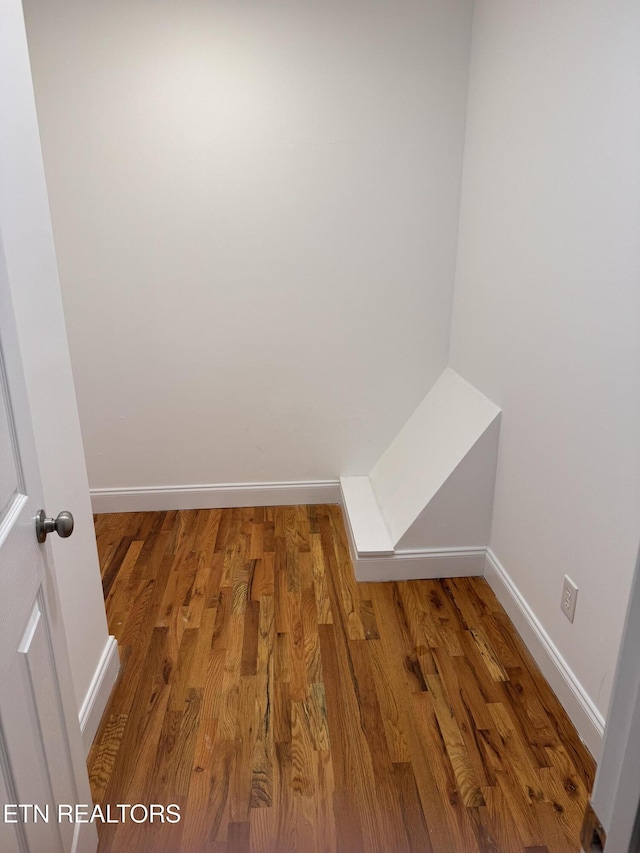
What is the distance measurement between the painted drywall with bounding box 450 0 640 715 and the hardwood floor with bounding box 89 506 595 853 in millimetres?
272

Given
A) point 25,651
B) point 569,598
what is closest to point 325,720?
point 569,598

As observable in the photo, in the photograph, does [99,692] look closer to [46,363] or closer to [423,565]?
[46,363]

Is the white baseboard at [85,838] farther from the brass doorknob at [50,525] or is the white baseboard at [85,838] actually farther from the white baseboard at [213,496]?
the white baseboard at [213,496]

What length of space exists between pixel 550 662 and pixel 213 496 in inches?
76.1

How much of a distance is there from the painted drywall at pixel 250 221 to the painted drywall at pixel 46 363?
134cm

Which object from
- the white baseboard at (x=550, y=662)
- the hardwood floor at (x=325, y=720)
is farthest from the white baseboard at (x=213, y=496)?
the white baseboard at (x=550, y=662)

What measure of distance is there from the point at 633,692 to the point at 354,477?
2.69 meters

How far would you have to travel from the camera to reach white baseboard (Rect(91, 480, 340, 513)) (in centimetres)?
319

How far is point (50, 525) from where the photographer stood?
1.08 m

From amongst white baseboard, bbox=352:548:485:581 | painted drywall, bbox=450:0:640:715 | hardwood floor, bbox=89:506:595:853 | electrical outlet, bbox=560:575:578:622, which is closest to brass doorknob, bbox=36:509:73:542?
hardwood floor, bbox=89:506:595:853

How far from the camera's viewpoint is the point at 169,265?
2.84 meters

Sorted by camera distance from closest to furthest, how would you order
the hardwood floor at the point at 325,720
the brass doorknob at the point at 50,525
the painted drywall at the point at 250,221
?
the brass doorknob at the point at 50,525, the hardwood floor at the point at 325,720, the painted drywall at the point at 250,221

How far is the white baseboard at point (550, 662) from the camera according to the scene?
5.38 feet

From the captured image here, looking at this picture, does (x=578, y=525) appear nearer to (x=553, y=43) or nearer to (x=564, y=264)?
(x=564, y=264)
